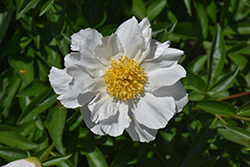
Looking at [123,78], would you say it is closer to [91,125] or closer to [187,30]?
[91,125]

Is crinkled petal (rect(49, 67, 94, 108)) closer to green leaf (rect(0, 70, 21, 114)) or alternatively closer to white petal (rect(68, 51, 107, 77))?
white petal (rect(68, 51, 107, 77))

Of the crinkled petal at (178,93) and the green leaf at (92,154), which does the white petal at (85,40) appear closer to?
the crinkled petal at (178,93)

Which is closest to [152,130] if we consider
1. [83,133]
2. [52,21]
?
[83,133]

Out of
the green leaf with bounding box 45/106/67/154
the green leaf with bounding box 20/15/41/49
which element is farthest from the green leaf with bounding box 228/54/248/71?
the green leaf with bounding box 20/15/41/49

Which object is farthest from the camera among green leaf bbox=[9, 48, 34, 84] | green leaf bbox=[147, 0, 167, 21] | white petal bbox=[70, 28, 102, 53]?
green leaf bbox=[147, 0, 167, 21]

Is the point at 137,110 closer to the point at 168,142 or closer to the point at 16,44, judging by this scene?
the point at 168,142

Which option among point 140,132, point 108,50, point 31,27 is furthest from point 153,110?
point 31,27
